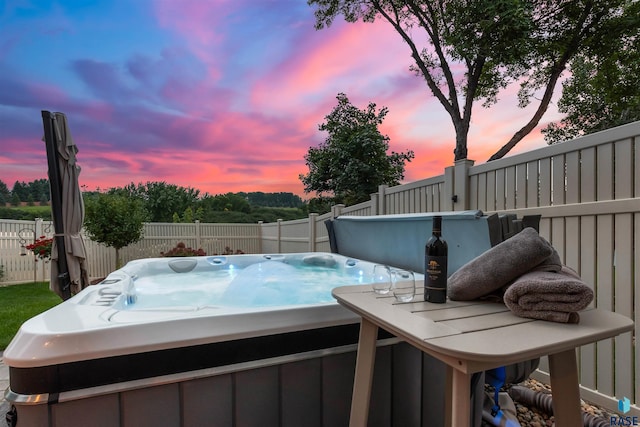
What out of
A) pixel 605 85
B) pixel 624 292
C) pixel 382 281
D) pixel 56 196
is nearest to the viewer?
pixel 382 281

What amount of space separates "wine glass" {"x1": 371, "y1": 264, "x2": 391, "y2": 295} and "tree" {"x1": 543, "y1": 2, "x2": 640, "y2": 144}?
686cm

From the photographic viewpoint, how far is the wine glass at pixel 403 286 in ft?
3.56

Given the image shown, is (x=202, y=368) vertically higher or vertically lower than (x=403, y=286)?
lower

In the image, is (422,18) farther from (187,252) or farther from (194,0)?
(187,252)

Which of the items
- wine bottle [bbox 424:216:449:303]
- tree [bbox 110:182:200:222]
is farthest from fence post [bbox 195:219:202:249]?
wine bottle [bbox 424:216:449:303]

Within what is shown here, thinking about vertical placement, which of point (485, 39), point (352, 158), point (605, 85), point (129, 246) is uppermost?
point (485, 39)

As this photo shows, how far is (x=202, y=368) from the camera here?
1.08m

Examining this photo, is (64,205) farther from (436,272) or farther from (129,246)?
(129,246)

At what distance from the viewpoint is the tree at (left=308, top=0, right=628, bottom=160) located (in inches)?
191

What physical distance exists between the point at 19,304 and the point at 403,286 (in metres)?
5.24

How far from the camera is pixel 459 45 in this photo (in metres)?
5.10

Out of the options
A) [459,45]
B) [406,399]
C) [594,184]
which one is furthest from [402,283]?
[459,45]

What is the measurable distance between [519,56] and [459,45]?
1028 mm

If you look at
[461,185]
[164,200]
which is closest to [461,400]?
[461,185]
